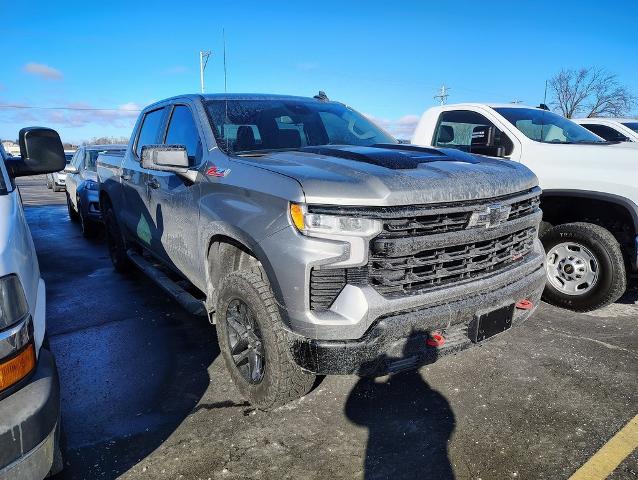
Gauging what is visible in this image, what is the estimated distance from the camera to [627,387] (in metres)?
3.12

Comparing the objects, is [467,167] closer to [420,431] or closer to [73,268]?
[420,431]

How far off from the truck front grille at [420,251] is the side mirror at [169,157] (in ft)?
3.95

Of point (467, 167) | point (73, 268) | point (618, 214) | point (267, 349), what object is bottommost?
point (73, 268)

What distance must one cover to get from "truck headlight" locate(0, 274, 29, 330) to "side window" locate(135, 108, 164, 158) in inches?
114

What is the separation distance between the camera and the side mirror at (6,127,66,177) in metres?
2.69

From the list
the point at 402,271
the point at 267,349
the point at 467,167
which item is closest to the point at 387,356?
the point at 402,271

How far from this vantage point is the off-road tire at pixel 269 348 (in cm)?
→ 244

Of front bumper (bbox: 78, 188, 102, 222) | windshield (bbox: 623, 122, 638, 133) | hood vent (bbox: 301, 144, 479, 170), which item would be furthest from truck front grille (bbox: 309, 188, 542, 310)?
front bumper (bbox: 78, 188, 102, 222)

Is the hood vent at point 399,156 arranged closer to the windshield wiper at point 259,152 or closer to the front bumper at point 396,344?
the windshield wiper at point 259,152

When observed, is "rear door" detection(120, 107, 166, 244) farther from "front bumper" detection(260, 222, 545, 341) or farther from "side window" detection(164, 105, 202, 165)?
"front bumper" detection(260, 222, 545, 341)

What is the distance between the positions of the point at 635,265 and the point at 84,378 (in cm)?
454

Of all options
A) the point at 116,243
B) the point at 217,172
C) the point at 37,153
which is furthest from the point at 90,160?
the point at 217,172

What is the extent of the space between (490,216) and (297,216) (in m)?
1.15

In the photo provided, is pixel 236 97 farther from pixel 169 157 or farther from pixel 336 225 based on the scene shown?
pixel 336 225
